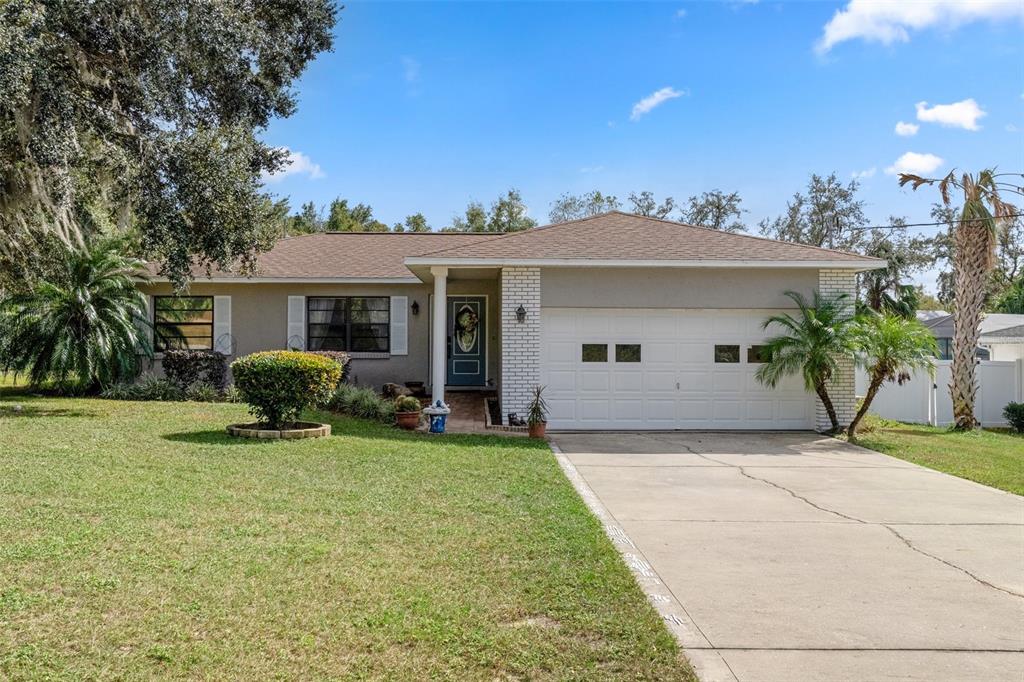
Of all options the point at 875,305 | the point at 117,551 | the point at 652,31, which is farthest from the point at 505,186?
the point at 117,551

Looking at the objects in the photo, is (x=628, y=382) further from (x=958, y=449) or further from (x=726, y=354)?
(x=958, y=449)

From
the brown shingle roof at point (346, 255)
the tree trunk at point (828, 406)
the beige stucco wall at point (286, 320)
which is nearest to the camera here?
the tree trunk at point (828, 406)

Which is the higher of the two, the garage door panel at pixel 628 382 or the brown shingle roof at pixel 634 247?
the brown shingle roof at pixel 634 247

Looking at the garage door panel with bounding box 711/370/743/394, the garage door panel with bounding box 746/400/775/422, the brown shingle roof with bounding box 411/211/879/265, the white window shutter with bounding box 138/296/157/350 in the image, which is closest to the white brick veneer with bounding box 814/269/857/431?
the brown shingle roof with bounding box 411/211/879/265

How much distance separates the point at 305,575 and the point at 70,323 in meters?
11.9

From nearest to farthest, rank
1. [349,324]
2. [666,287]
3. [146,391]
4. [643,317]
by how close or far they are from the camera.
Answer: [666,287] < [643,317] < [146,391] < [349,324]

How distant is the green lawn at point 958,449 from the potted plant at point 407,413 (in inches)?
293

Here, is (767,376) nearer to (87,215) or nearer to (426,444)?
(426,444)

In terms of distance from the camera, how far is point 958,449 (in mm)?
11492

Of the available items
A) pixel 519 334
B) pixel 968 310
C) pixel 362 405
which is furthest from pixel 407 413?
pixel 968 310

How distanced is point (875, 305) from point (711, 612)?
2407 cm

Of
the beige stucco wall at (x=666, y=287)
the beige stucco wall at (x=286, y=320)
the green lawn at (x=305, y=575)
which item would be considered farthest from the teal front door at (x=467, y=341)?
the green lawn at (x=305, y=575)

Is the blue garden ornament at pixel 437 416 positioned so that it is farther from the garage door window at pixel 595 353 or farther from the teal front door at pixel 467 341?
the teal front door at pixel 467 341

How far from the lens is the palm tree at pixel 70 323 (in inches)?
533
